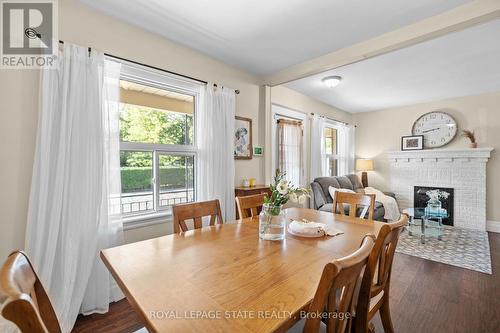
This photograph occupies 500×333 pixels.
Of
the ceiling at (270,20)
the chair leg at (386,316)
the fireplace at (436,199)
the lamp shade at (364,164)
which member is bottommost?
the chair leg at (386,316)

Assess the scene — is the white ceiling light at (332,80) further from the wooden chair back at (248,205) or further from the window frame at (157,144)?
the wooden chair back at (248,205)

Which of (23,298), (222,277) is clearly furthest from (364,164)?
(23,298)

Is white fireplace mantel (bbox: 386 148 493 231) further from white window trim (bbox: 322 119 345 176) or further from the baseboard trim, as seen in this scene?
white window trim (bbox: 322 119 345 176)

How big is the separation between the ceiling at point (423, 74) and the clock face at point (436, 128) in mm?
381

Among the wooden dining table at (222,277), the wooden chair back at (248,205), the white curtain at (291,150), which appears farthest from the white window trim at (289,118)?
the wooden dining table at (222,277)

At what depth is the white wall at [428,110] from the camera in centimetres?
428

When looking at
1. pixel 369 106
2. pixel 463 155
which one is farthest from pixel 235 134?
pixel 463 155

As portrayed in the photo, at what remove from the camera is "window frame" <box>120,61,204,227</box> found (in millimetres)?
2258

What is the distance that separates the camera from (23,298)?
0.48 metres

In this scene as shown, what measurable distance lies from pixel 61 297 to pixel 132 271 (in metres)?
1.28

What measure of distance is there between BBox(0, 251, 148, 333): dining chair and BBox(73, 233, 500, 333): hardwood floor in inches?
29.0

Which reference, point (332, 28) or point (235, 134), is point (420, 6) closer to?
point (332, 28)

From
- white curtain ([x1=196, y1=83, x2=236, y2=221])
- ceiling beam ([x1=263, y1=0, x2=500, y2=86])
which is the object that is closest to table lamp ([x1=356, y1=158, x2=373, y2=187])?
ceiling beam ([x1=263, y1=0, x2=500, y2=86])

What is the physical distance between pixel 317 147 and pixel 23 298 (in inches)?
181
